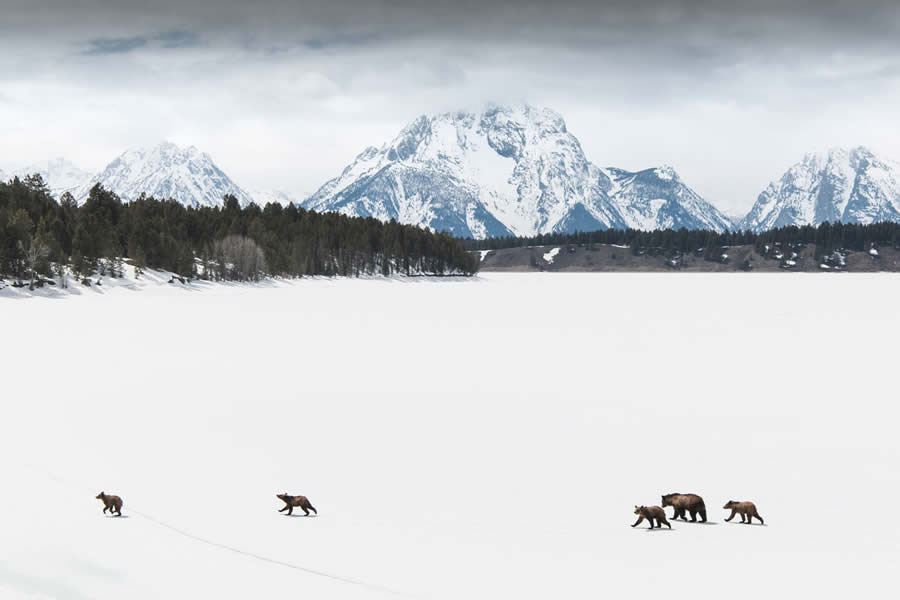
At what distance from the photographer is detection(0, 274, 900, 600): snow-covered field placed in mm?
14711

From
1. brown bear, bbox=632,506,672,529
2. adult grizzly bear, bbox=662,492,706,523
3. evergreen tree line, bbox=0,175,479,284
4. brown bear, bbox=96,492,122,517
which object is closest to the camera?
brown bear, bbox=96,492,122,517

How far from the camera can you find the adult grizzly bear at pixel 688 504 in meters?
17.8

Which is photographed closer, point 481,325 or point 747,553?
point 747,553

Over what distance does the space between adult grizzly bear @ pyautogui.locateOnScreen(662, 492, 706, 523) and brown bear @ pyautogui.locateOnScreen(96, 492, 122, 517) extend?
44.0 feet

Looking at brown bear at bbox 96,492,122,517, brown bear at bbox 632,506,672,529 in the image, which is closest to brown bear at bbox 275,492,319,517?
brown bear at bbox 96,492,122,517

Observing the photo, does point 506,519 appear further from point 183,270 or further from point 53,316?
point 183,270

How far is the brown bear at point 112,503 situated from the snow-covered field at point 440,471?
0.29 m

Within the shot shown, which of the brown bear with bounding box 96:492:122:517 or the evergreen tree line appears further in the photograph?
the evergreen tree line

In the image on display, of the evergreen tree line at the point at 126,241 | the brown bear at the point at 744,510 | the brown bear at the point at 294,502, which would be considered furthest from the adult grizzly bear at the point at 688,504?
the evergreen tree line at the point at 126,241

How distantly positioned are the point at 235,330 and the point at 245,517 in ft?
158

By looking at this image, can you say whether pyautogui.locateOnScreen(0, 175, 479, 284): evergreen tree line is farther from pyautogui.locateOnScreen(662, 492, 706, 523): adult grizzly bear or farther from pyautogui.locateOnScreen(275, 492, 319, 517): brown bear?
pyautogui.locateOnScreen(662, 492, 706, 523): adult grizzly bear

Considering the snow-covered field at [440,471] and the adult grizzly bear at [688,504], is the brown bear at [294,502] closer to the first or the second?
the snow-covered field at [440,471]

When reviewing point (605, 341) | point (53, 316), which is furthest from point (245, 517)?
point (53, 316)

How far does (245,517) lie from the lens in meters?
17.6
